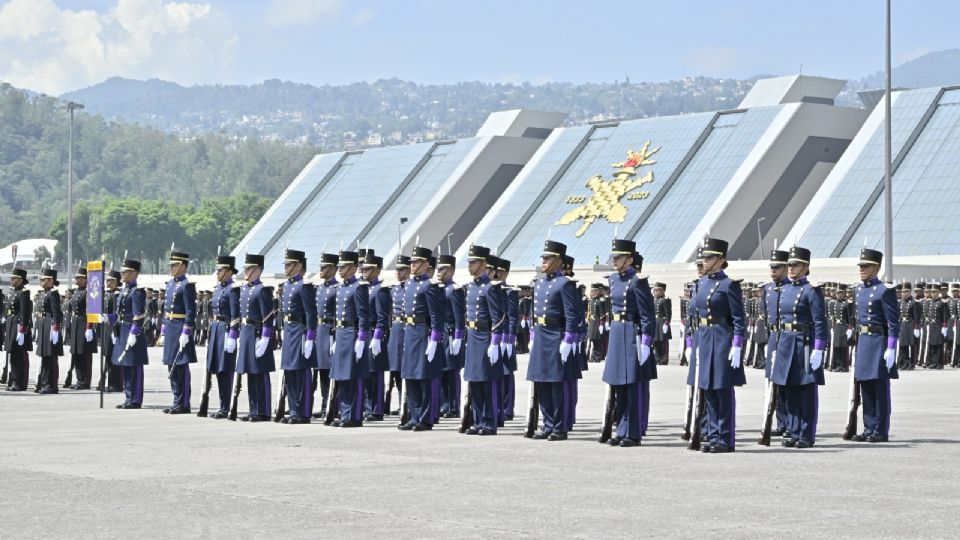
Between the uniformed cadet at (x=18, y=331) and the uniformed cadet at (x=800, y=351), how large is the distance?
478 inches

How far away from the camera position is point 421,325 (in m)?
16.6

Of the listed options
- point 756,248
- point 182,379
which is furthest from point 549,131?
point 182,379

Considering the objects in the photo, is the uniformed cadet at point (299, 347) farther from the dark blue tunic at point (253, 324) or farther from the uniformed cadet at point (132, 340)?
the uniformed cadet at point (132, 340)

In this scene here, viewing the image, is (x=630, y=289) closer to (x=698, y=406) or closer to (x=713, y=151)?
(x=698, y=406)

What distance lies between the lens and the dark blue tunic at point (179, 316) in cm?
1848

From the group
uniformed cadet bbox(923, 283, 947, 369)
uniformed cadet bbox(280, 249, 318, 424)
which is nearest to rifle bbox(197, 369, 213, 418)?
uniformed cadet bbox(280, 249, 318, 424)

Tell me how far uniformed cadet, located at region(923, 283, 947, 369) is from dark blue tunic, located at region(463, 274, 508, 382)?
670 inches

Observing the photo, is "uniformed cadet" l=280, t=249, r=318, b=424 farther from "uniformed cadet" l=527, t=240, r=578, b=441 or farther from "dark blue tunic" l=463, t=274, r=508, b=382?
"uniformed cadet" l=527, t=240, r=578, b=441

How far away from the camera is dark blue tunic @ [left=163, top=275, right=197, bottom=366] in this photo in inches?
728

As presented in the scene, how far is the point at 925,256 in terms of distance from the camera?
4981cm

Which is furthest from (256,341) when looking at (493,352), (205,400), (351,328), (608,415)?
(608,415)

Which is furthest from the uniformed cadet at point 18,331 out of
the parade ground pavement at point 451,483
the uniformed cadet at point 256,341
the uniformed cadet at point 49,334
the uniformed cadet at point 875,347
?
the uniformed cadet at point 875,347

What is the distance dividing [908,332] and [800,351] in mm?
16995

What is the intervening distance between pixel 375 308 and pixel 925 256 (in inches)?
1412
